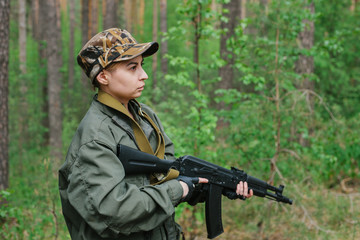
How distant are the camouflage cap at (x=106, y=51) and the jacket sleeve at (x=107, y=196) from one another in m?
0.48

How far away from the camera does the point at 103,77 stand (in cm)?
204

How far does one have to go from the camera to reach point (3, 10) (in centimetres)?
480

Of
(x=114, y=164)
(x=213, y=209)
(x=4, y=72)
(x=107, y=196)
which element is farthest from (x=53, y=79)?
(x=107, y=196)

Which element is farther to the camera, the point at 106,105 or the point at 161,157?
the point at 161,157

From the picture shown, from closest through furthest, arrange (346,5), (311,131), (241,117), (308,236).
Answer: (308,236) → (241,117) → (311,131) → (346,5)

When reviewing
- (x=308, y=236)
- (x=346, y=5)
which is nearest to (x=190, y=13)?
(x=308, y=236)

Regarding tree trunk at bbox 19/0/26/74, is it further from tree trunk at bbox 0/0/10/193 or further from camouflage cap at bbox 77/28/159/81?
camouflage cap at bbox 77/28/159/81

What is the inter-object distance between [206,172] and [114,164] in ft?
2.86

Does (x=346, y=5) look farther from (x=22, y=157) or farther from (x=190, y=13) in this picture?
(x=22, y=157)

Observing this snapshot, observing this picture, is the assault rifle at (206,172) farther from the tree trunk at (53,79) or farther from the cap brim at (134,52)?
the tree trunk at (53,79)

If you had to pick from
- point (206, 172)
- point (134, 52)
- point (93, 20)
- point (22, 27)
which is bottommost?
point (206, 172)

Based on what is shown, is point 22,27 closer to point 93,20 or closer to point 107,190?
point 93,20

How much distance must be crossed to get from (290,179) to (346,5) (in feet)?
22.5

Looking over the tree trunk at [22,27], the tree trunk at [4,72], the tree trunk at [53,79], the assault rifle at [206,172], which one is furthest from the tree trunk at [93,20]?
the assault rifle at [206,172]
